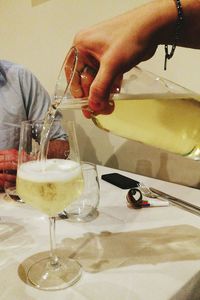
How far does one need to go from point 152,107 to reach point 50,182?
23cm

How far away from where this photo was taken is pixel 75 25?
1.50m

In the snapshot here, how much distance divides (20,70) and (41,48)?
372mm

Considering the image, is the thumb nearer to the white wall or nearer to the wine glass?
the wine glass

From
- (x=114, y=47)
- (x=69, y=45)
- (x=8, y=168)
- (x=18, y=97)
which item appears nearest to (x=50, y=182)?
(x=114, y=47)

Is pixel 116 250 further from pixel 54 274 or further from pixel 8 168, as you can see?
pixel 8 168

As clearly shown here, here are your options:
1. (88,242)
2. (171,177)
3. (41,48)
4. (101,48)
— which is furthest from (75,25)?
(88,242)

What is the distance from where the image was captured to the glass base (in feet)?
1.47

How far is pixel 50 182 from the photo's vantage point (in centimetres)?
47

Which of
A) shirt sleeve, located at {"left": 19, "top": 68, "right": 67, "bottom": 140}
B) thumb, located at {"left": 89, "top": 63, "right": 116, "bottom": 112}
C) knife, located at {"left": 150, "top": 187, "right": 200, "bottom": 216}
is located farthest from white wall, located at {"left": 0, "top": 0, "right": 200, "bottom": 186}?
thumb, located at {"left": 89, "top": 63, "right": 116, "bottom": 112}

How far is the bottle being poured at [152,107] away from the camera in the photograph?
0.55 metres

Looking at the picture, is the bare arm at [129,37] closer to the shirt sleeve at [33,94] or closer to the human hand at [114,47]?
the human hand at [114,47]

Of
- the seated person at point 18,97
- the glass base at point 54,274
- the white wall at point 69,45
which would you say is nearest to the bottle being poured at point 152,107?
the glass base at point 54,274

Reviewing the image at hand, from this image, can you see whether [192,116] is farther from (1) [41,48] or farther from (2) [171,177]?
(1) [41,48]

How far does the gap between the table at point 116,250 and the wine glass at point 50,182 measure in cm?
2
